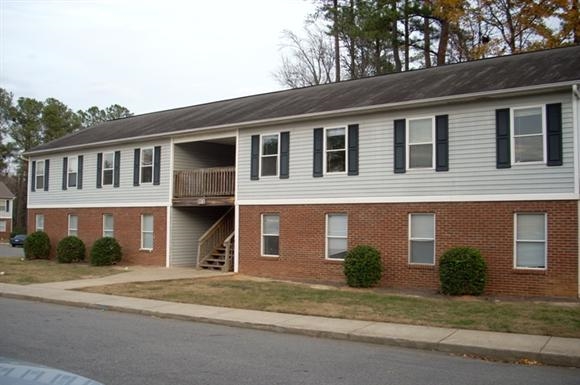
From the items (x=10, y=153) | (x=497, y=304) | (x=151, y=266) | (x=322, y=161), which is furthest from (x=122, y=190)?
(x=10, y=153)

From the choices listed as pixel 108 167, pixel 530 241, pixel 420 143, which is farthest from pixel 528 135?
pixel 108 167

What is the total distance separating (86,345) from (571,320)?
30.3ft

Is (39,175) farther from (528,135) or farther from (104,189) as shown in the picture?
(528,135)

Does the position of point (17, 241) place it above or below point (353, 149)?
below

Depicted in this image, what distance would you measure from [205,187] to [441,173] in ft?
35.0

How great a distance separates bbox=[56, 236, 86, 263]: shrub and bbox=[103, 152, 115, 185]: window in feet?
10.0

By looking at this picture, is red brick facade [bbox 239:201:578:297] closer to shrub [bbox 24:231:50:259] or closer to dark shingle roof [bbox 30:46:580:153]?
dark shingle roof [bbox 30:46:580:153]

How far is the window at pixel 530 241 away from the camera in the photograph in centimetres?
1652

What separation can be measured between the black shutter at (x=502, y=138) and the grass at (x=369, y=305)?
12.7ft

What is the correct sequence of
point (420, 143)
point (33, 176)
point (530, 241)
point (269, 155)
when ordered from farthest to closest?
point (33, 176), point (269, 155), point (420, 143), point (530, 241)

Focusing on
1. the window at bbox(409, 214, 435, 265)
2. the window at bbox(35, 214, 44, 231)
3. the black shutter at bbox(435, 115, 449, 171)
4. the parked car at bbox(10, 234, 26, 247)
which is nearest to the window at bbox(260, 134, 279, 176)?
the window at bbox(409, 214, 435, 265)

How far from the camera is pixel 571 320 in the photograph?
1233 centimetres

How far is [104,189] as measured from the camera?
29.2m

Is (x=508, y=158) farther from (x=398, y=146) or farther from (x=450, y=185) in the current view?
(x=398, y=146)
